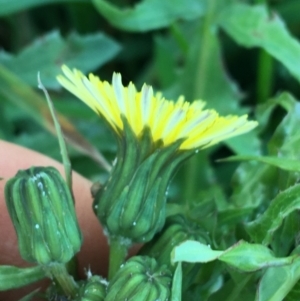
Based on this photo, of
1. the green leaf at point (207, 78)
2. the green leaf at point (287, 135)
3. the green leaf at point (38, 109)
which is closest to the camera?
the green leaf at point (287, 135)

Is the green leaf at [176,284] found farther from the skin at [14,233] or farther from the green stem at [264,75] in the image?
the green stem at [264,75]

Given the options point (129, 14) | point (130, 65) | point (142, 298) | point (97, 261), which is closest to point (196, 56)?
point (129, 14)

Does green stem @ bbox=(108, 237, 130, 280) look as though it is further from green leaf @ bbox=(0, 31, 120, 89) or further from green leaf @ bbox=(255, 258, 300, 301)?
green leaf @ bbox=(0, 31, 120, 89)

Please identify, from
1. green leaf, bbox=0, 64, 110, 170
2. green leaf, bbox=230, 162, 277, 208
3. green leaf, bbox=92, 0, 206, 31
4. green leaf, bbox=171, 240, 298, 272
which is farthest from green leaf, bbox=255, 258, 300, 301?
green leaf, bbox=92, 0, 206, 31

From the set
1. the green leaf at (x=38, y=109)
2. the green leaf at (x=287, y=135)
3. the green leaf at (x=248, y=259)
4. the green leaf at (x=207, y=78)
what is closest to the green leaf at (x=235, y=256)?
the green leaf at (x=248, y=259)

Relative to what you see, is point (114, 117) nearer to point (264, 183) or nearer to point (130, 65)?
point (264, 183)

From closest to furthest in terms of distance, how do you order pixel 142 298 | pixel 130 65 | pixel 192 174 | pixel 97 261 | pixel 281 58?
pixel 142 298 < pixel 97 261 < pixel 281 58 < pixel 192 174 < pixel 130 65

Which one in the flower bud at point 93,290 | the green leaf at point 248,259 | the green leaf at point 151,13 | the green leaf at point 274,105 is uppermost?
the green leaf at point 151,13
